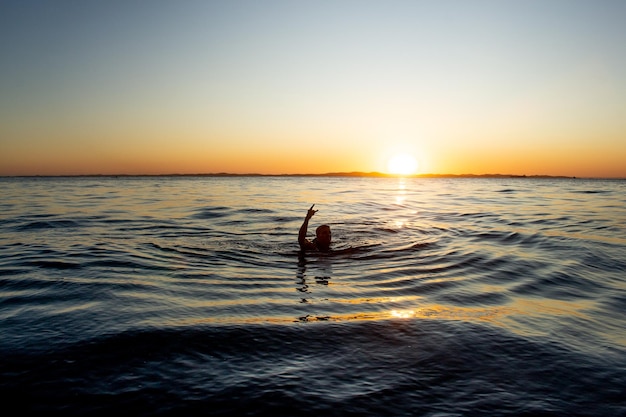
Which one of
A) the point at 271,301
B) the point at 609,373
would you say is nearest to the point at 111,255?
the point at 271,301

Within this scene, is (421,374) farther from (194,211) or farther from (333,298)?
(194,211)

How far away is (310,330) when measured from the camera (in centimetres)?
638

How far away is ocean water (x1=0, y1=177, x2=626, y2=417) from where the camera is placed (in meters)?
4.46

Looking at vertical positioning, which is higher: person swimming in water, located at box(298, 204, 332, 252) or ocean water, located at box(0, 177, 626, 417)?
person swimming in water, located at box(298, 204, 332, 252)

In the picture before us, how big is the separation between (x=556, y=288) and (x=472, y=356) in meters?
5.06

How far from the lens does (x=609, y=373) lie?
5156 mm

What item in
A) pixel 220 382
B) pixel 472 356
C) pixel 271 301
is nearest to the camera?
pixel 220 382

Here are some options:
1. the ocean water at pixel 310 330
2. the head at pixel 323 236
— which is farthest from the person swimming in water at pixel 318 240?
the ocean water at pixel 310 330

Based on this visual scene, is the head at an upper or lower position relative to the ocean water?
upper

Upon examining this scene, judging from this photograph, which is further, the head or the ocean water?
the head

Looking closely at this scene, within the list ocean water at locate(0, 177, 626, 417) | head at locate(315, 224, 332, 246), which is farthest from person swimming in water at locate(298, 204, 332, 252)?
ocean water at locate(0, 177, 626, 417)

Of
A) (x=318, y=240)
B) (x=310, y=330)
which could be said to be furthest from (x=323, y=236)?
(x=310, y=330)

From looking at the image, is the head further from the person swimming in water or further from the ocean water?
the ocean water

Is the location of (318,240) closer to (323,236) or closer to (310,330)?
(323,236)
